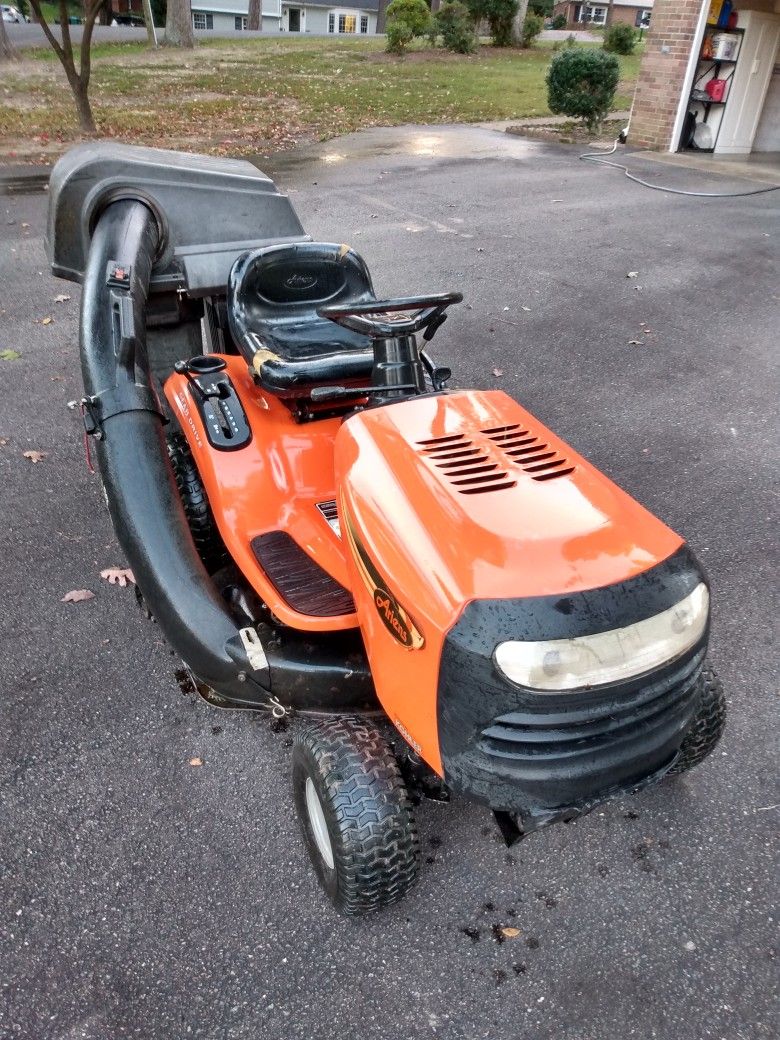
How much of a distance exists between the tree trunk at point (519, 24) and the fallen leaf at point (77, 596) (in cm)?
2973

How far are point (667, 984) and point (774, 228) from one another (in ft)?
28.5

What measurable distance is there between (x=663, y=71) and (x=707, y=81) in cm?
76

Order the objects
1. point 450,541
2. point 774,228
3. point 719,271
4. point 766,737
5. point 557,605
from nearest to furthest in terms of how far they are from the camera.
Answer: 1. point 557,605
2. point 450,541
3. point 766,737
4. point 719,271
5. point 774,228

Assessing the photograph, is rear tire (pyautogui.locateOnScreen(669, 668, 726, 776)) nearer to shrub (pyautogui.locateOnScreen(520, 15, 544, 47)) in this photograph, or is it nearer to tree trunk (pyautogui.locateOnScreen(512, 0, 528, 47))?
tree trunk (pyautogui.locateOnScreen(512, 0, 528, 47))

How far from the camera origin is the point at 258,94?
16781 mm

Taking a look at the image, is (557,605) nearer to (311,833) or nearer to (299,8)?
(311,833)

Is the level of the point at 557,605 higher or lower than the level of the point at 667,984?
higher

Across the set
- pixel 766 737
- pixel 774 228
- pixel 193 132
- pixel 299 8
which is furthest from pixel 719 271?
pixel 299 8

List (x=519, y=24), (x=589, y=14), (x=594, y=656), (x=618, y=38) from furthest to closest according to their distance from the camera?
(x=589, y=14) < (x=519, y=24) < (x=618, y=38) < (x=594, y=656)

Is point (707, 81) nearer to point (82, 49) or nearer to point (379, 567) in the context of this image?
point (82, 49)

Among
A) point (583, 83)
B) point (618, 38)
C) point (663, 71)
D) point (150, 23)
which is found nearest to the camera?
point (663, 71)

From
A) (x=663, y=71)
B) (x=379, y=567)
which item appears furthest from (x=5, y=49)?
(x=379, y=567)

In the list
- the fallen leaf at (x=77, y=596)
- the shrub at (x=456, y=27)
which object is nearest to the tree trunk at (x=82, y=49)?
the fallen leaf at (x=77, y=596)

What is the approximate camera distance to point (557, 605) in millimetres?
1645
